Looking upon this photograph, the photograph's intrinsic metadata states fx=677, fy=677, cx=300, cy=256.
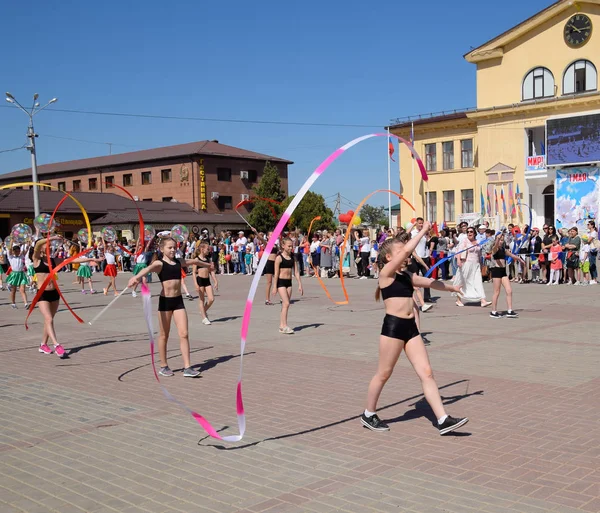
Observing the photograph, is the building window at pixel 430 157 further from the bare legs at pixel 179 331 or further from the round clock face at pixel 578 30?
the bare legs at pixel 179 331

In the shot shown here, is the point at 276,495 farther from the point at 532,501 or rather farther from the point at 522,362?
the point at 522,362

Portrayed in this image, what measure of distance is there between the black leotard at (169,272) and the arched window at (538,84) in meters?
37.3

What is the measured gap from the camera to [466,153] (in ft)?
152

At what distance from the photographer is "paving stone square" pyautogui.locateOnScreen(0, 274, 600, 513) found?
14.8ft

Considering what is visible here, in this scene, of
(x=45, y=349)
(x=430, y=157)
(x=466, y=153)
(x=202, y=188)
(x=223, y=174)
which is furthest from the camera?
(x=223, y=174)

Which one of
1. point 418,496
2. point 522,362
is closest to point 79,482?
point 418,496

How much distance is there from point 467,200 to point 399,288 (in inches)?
1653

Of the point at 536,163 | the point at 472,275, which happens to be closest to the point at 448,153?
the point at 536,163

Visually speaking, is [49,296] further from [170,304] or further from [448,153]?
[448,153]

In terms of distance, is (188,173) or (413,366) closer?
(413,366)

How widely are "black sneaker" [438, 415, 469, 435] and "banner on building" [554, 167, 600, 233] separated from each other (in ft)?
117

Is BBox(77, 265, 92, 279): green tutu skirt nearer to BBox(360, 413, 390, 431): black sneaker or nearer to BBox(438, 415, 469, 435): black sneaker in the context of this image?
BBox(360, 413, 390, 431): black sneaker

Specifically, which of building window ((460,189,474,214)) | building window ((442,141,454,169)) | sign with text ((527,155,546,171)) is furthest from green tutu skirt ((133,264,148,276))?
building window ((442,141,454,169))

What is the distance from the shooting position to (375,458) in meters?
5.23
